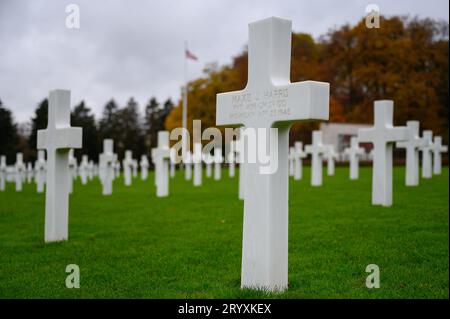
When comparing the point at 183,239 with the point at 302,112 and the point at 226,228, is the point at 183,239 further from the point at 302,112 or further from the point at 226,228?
the point at 302,112

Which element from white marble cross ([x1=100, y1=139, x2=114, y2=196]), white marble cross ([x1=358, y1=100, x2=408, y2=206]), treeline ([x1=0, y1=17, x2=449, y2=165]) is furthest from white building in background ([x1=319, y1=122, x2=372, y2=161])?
white marble cross ([x1=358, y1=100, x2=408, y2=206])

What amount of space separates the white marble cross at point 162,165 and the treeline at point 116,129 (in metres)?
18.1

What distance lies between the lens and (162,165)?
15859 millimetres

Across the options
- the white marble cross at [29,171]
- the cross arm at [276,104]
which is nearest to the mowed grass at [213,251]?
the cross arm at [276,104]

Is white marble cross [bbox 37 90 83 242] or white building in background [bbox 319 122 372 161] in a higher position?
white building in background [bbox 319 122 372 161]

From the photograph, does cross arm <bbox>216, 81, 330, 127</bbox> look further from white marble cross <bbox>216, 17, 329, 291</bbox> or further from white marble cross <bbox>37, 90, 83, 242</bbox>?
white marble cross <bbox>37, 90, 83, 242</bbox>

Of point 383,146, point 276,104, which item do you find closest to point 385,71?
point 383,146

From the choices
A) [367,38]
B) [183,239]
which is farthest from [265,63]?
[367,38]

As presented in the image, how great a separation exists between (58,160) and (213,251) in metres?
2.99

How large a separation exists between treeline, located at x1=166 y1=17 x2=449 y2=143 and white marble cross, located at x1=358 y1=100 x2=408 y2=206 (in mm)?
20743

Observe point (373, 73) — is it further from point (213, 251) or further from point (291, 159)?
point (213, 251)

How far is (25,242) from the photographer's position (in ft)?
25.3

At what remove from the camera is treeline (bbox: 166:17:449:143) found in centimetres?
3234
